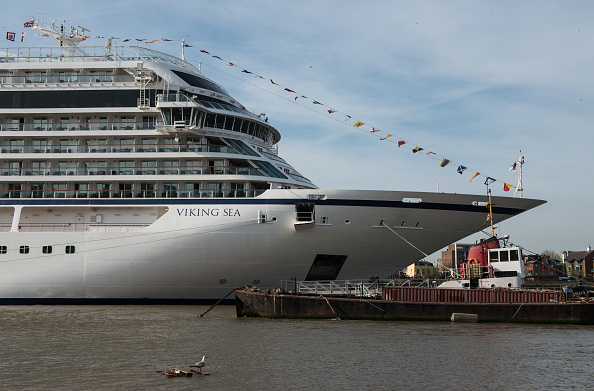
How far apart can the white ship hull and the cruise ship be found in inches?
2.4

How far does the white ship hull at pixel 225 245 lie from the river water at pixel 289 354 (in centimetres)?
464

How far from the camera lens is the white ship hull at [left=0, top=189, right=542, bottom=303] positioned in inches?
1189

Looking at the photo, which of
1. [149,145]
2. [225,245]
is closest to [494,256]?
[225,245]

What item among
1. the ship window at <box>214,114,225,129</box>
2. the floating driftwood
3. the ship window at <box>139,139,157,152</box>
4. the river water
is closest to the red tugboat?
the river water

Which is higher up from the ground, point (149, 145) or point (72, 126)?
point (72, 126)

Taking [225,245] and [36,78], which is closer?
[225,245]

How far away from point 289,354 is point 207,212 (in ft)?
46.1

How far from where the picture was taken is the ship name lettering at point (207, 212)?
99.7ft

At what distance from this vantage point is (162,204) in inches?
1233

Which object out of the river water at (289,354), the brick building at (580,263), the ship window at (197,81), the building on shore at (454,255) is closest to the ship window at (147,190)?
the ship window at (197,81)

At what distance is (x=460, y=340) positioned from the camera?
66.8 ft

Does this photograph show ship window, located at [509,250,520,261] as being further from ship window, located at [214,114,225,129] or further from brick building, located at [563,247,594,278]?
brick building, located at [563,247,594,278]

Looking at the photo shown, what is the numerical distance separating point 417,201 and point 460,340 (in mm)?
11324

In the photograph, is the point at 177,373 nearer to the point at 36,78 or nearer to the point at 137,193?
the point at 137,193
